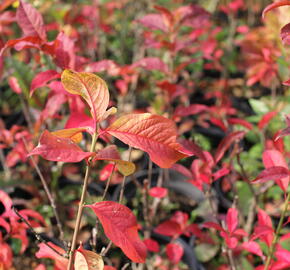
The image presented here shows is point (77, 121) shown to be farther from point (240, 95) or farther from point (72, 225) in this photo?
point (240, 95)

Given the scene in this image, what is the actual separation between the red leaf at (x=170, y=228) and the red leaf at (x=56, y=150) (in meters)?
0.74

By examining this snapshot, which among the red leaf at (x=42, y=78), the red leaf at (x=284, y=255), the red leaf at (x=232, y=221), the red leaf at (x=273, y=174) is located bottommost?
the red leaf at (x=284, y=255)

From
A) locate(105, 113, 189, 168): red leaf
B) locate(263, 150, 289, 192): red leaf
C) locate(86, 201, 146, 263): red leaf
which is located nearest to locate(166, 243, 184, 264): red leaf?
locate(263, 150, 289, 192): red leaf

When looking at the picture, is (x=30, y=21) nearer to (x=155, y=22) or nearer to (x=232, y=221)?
(x=155, y=22)

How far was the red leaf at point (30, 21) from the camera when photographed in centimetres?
118

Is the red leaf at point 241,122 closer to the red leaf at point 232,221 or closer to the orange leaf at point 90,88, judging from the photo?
the red leaf at point 232,221

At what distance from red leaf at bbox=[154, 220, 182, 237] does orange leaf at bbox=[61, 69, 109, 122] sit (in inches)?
29.3

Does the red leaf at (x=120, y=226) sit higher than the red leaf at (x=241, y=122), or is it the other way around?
the red leaf at (x=120, y=226)

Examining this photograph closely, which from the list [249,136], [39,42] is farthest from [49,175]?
[249,136]

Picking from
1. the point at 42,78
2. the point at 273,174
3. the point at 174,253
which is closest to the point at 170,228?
the point at 174,253

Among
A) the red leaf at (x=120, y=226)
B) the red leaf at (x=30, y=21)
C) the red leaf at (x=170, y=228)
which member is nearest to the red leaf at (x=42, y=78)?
the red leaf at (x=30, y=21)

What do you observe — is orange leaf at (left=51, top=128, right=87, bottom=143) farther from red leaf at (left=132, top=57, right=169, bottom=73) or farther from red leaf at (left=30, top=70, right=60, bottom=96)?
red leaf at (left=132, top=57, right=169, bottom=73)

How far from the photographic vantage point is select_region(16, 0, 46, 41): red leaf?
118cm

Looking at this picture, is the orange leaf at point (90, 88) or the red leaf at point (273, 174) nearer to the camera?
the orange leaf at point (90, 88)
